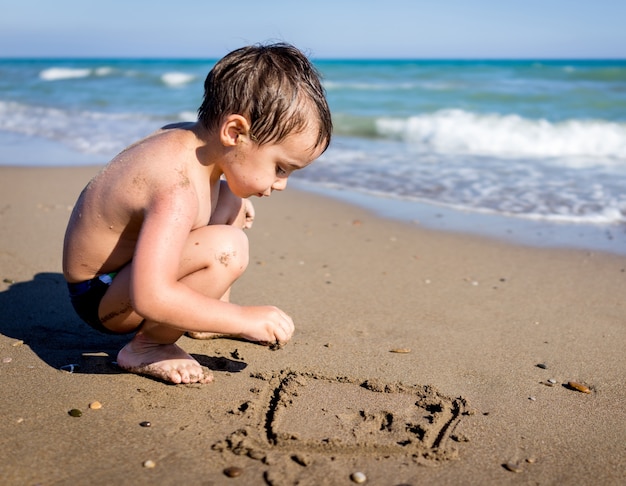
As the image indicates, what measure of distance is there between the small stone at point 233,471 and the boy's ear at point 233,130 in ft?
3.37

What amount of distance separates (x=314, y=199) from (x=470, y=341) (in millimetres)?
3176

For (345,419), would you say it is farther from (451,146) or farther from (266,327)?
(451,146)

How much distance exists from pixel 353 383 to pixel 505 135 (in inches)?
398

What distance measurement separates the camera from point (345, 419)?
2.21 m

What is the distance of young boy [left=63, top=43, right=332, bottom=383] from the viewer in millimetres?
2080

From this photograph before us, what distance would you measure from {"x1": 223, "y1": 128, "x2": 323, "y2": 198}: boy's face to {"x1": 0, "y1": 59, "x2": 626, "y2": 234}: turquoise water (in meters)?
3.61

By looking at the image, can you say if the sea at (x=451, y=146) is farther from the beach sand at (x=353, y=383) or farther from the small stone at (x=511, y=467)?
the small stone at (x=511, y=467)

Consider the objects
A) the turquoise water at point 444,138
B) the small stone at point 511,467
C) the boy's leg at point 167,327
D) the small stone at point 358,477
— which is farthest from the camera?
the turquoise water at point 444,138

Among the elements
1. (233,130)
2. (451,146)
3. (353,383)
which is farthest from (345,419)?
(451,146)

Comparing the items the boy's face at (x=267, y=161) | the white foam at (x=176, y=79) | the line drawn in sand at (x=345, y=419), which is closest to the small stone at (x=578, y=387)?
the line drawn in sand at (x=345, y=419)

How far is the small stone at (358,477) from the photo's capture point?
72.2 inches

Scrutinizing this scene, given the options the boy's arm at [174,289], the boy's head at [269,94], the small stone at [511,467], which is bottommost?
the small stone at [511,467]

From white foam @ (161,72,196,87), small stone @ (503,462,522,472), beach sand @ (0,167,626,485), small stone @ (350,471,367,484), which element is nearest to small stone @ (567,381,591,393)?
beach sand @ (0,167,626,485)

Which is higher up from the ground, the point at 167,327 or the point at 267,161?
the point at 267,161
